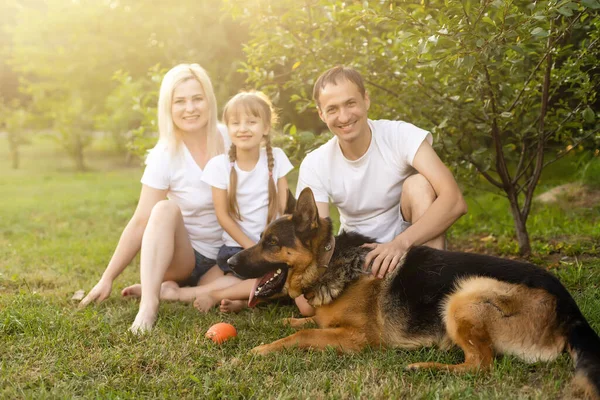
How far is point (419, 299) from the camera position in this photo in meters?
3.23

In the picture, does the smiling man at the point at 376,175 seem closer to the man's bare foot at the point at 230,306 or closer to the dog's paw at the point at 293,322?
the dog's paw at the point at 293,322

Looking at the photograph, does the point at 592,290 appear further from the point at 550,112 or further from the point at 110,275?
the point at 110,275

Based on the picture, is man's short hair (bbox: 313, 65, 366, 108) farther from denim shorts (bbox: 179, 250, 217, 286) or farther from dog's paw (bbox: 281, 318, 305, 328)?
denim shorts (bbox: 179, 250, 217, 286)

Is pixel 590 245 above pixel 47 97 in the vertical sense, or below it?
below

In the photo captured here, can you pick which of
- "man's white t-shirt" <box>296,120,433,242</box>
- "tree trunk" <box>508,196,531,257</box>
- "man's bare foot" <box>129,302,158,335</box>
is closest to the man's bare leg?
"man's white t-shirt" <box>296,120,433,242</box>

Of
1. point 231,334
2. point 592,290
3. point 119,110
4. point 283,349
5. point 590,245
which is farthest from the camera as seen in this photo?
point 119,110

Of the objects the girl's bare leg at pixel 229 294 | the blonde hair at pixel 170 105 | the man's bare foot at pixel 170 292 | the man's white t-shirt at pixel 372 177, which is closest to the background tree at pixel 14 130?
the blonde hair at pixel 170 105

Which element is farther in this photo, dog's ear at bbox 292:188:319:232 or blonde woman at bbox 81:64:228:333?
blonde woman at bbox 81:64:228:333

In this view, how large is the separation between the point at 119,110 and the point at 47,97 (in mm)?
8434

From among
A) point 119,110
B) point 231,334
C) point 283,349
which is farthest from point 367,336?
point 119,110

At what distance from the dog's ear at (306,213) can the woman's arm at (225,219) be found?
863mm

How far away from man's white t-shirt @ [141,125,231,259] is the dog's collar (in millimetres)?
1448

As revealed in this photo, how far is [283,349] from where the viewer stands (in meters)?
3.19

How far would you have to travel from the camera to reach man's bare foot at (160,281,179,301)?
450cm
